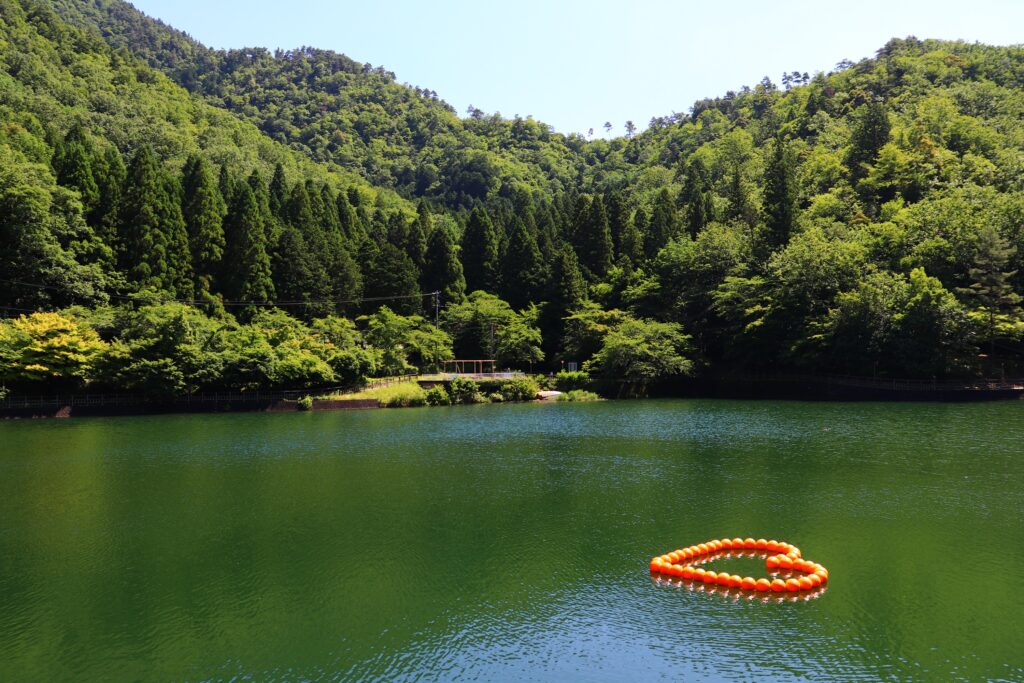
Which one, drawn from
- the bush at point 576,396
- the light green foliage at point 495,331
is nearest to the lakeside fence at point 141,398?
the light green foliage at point 495,331

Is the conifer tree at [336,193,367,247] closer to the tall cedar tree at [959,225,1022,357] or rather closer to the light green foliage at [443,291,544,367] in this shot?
the light green foliage at [443,291,544,367]

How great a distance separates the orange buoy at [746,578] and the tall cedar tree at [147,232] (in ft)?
156

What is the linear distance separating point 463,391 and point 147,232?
84.3ft

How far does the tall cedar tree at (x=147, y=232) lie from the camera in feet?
177

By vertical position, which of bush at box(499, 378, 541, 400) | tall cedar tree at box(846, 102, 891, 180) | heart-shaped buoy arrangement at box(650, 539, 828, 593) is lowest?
heart-shaped buoy arrangement at box(650, 539, 828, 593)

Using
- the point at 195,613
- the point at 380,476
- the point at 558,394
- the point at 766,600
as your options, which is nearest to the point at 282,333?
the point at 558,394

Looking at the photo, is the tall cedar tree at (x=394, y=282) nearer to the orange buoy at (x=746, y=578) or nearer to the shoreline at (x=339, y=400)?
the shoreline at (x=339, y=400)

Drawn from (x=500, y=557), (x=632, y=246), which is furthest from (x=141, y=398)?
(x=632, y=246)

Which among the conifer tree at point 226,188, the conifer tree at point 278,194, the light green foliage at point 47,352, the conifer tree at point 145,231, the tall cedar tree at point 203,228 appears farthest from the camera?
the conifer tree at point 278,194

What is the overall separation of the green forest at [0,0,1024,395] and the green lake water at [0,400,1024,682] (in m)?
15.8

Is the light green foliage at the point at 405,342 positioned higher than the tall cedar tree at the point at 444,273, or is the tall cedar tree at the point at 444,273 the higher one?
the tall cedar tree at the point at 444,273

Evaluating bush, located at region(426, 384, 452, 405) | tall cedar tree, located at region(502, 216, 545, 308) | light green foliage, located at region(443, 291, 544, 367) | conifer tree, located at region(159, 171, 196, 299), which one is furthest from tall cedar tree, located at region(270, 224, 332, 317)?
tall cedar tree, located at region(502, 216, 545, 308)

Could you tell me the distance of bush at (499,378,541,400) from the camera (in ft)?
170

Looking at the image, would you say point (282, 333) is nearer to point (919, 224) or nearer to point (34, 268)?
point (34, 268)
